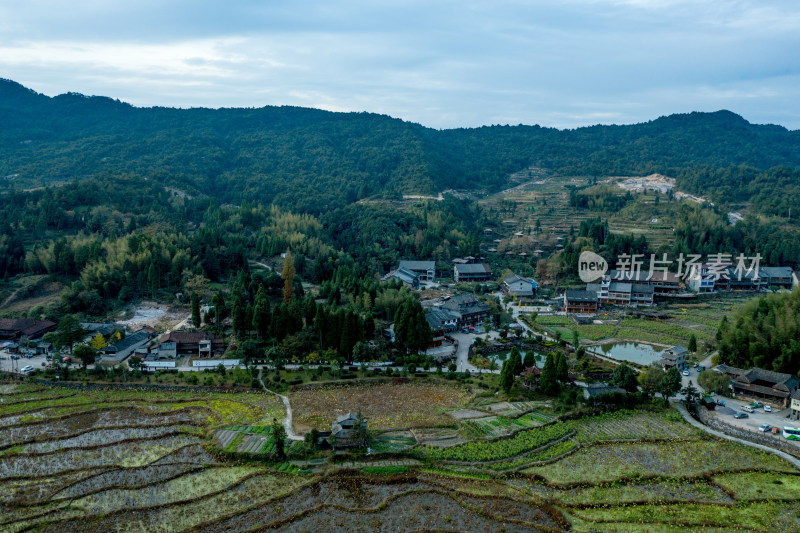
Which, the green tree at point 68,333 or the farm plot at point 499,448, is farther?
the green tree at point 68,333

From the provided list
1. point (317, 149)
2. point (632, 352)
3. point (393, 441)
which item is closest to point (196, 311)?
point (393, 441)

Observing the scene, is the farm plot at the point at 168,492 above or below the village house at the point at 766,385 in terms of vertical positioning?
below

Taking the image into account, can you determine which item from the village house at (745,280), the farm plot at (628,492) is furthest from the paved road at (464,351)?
the village house at (745,280)

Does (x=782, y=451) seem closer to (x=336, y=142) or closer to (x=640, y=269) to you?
(x=640, y=269)

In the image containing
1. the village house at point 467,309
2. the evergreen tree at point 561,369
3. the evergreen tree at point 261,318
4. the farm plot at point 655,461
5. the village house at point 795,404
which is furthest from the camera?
the village house at point 467,309

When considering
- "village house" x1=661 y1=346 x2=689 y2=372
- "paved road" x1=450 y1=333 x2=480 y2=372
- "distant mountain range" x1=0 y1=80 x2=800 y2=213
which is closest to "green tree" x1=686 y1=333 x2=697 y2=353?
"village house" x1=661 y1=346 x2=689 y2=372

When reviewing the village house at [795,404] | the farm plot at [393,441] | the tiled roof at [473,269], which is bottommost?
the farm plot at [393,441]

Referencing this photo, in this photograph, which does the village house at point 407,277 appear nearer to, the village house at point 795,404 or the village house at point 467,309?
the village house at point 467,309

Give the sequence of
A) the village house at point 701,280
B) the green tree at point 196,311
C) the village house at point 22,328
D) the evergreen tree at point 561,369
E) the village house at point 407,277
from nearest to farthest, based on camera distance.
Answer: the evergreen tree at point 561,369 < the village house at point 22,328 < the green tree at point 196,311 < the village house at point 701,280 < the village house at point 407,277
